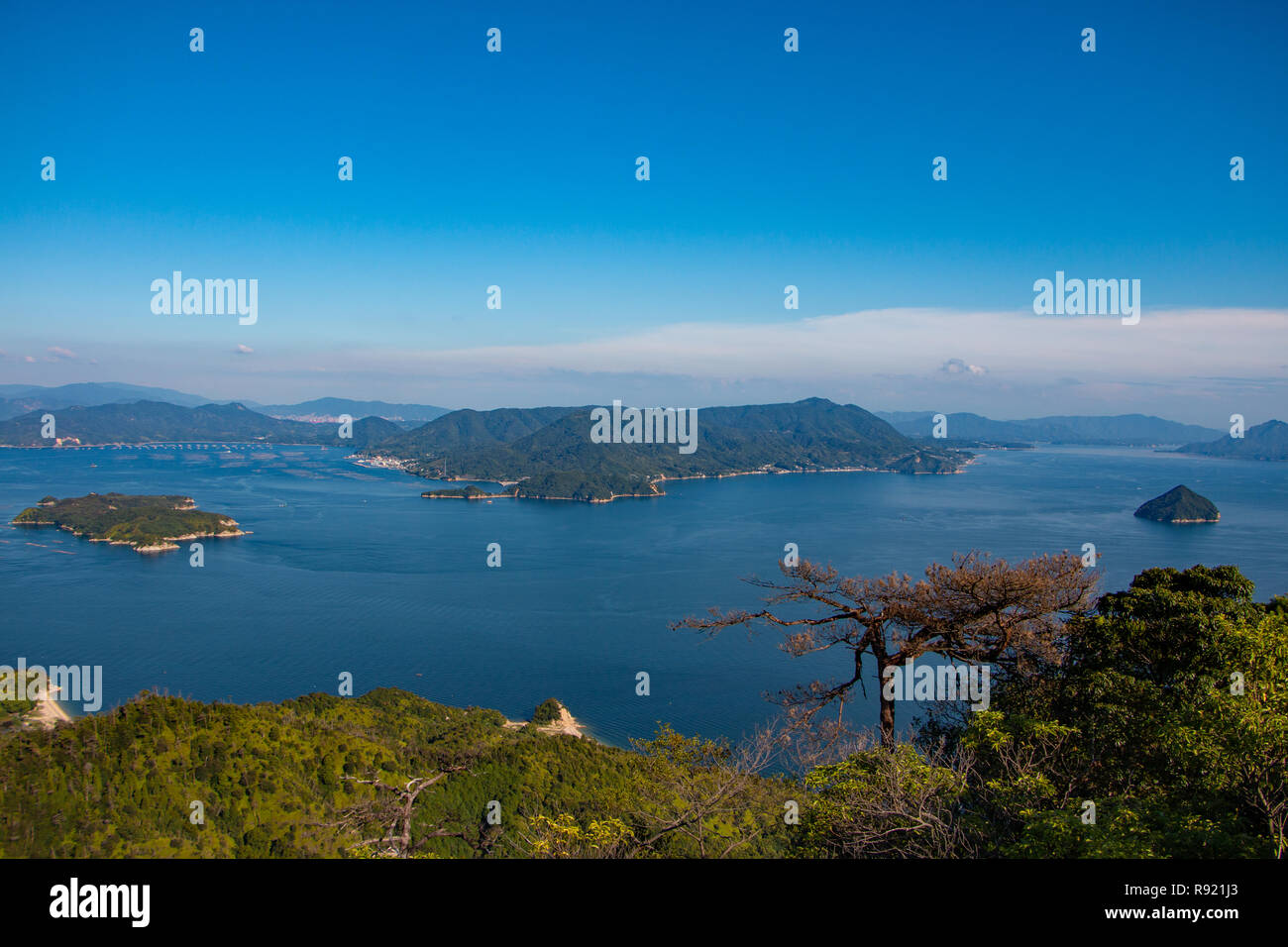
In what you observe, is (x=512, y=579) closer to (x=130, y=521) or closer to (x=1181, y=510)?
(x=130, y=521)

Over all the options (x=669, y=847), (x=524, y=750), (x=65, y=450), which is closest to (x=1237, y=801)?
(x=669, y=847)

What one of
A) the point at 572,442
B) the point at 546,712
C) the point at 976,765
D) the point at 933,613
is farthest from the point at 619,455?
the point at 933,613

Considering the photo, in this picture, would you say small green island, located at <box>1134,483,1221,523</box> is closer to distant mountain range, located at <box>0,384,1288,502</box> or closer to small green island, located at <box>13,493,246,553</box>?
distant mountain range, located at <box>0,384,1288,502</box>
